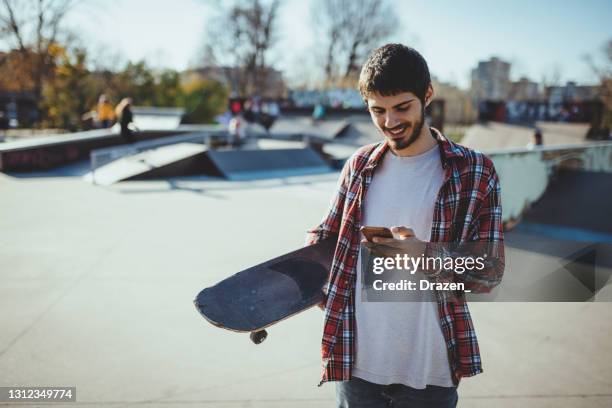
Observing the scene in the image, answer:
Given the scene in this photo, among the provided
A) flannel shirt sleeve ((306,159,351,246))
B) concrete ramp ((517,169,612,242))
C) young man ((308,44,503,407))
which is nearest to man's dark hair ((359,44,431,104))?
young man ((308,44,503,407))

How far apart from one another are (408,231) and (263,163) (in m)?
11.7

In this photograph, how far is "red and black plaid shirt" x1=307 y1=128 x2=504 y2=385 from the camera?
1.40m

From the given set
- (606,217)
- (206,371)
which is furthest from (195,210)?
(606,217)

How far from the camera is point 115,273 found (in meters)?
4.74

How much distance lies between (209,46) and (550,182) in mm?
36253

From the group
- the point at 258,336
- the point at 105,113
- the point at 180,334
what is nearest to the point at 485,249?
the point at 258,336

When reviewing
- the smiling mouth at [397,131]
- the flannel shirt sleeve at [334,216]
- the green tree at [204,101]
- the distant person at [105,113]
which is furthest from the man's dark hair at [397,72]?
the green tree at [204,101]

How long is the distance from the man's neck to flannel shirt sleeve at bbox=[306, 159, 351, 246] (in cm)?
26

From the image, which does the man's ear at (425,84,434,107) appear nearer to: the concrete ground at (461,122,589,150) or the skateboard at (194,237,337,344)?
the skateboard at (194,237,337,344)

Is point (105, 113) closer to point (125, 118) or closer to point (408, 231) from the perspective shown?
point (125, 118)

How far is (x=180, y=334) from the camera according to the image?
3488 mm

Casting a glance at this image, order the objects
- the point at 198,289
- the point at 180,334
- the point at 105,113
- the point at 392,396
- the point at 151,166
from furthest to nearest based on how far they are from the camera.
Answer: the point at 105,113, the point at 151,166, the point at 198,289, the point at 180,334, the point at 392,396

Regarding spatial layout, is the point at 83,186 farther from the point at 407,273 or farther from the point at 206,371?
the point at 407,273

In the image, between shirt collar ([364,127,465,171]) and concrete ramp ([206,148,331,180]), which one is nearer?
shirt collar ([364,127,465,171])
